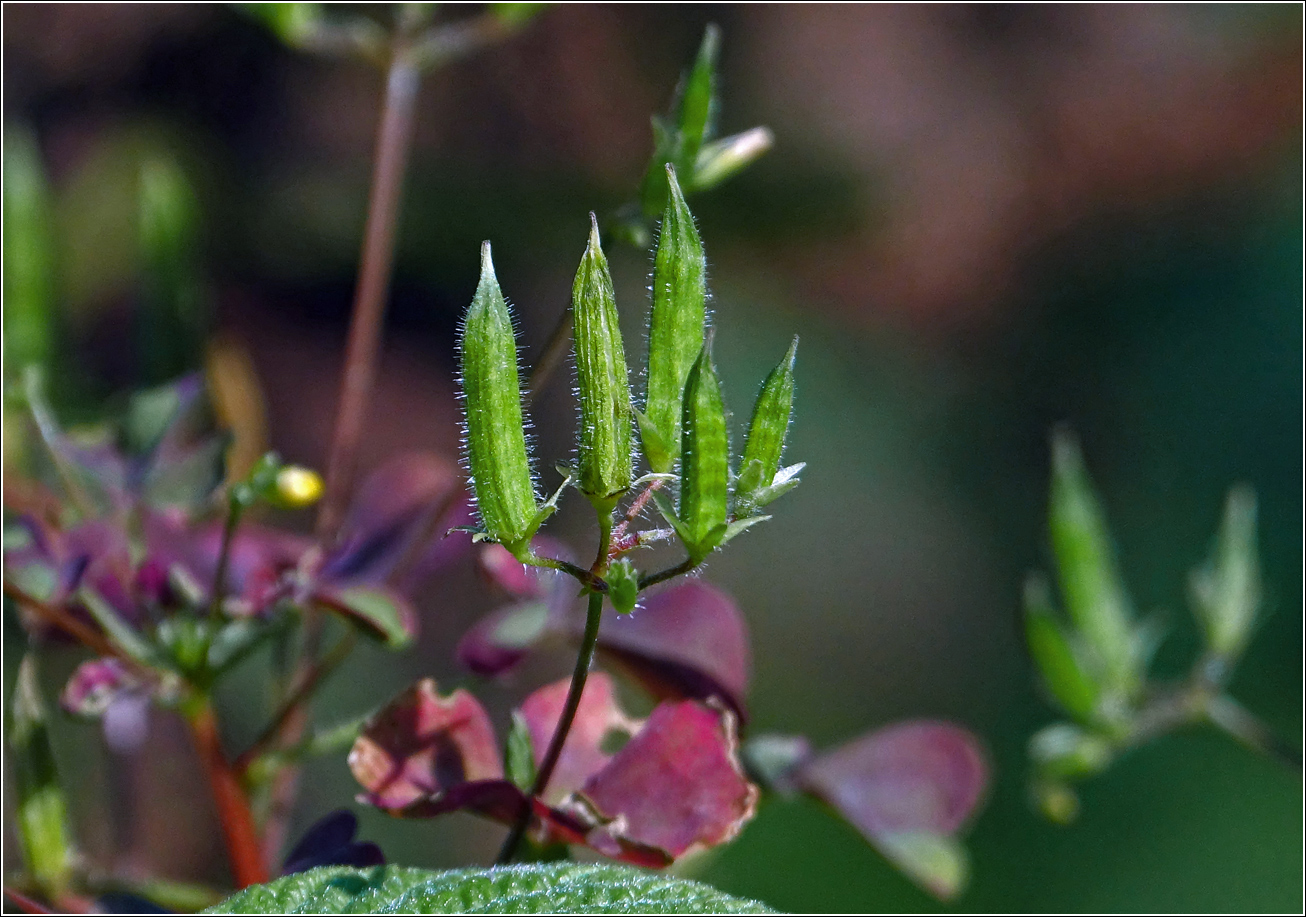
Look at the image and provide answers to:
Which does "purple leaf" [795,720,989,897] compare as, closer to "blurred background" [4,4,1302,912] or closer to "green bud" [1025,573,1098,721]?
"green bud" [1025,573,1098,721]

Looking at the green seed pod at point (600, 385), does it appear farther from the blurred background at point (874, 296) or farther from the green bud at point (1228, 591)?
the blurred background at point (874, 296)

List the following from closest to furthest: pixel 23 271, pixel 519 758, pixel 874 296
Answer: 1. pixel 519 758
2. pixel 23 271
3. pixel 874 296

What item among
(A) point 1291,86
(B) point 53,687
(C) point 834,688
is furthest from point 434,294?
(A) point 1291,86

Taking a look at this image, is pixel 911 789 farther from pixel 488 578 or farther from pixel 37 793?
pixel 37 793

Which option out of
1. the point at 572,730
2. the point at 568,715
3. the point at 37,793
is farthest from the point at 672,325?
the point at 37,793

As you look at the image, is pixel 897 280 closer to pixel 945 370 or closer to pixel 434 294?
pixel 945 370

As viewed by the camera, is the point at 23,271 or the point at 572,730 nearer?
the point at 572,730

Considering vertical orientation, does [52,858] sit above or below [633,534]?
below
